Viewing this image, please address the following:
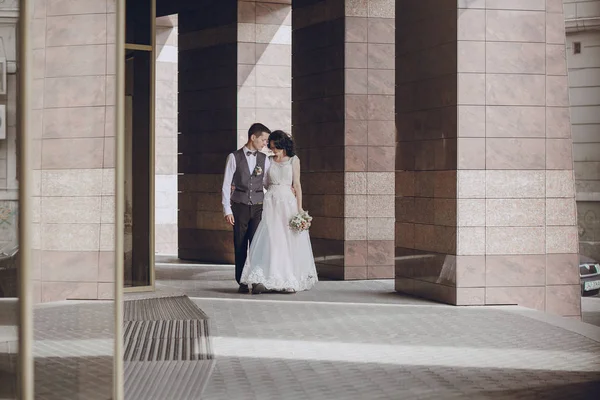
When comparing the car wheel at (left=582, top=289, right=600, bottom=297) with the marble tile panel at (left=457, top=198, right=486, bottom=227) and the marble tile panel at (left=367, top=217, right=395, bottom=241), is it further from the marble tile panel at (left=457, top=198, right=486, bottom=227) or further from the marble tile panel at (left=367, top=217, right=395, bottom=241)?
the marble tile panel at (left=457, top=198, right=486, bottom=227)

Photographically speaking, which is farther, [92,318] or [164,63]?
[164,63]

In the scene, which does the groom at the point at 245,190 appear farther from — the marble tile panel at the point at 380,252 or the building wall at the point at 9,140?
the building wall at the point at 9,140

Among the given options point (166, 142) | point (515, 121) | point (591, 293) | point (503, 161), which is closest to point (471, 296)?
point (503, 161)

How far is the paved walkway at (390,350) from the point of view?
240 inches

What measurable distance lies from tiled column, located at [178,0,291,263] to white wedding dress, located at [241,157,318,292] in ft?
14.1

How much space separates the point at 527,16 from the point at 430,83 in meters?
1.20

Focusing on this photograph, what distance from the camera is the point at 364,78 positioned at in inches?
529

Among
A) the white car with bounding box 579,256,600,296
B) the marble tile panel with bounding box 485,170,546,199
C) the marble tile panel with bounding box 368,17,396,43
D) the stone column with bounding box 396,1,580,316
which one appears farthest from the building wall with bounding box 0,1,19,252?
the white car with bounding box 579,256,600,296

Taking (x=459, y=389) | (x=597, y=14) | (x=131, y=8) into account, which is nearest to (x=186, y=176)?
(x=131, y=8)

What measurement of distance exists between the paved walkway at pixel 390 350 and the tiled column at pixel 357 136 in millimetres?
2268

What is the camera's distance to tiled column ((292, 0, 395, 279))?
1341cm

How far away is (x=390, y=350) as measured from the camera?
755 cm

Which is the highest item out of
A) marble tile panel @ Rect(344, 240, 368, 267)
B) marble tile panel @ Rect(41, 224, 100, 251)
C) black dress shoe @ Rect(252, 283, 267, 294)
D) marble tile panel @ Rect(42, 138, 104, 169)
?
marble tile panel @ Rect(42, 138, 104, 169)

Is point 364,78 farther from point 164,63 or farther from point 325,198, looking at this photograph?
point 164,63
